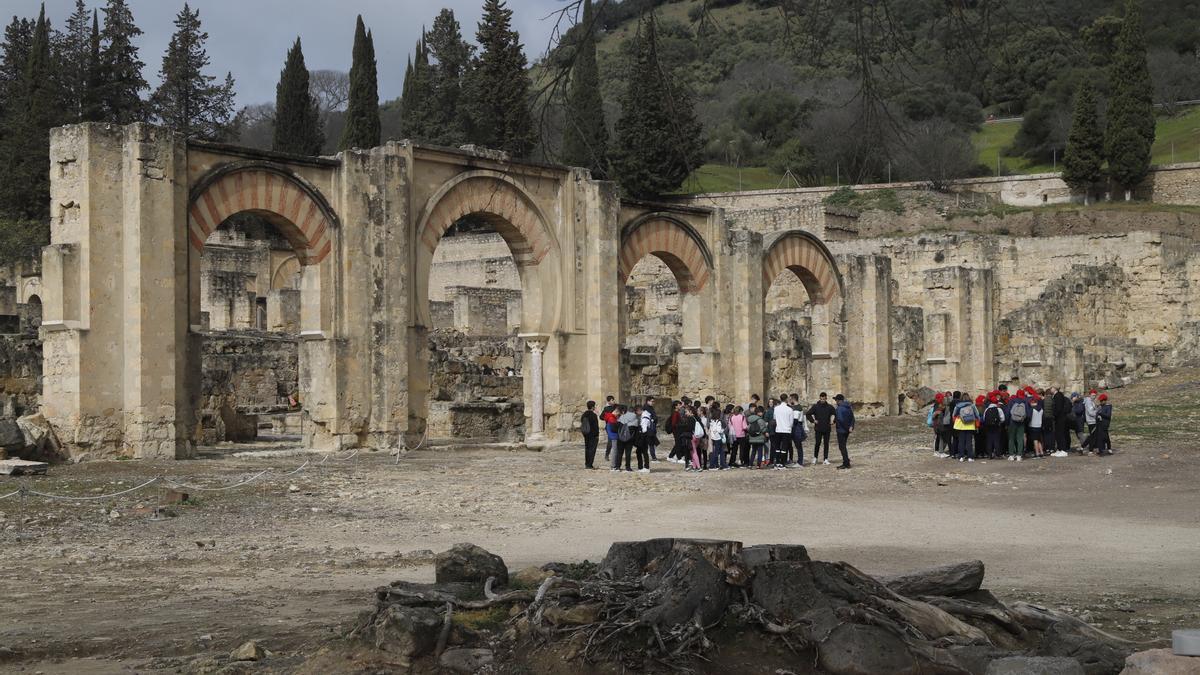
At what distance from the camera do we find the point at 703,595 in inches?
223

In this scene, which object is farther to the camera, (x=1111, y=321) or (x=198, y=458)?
(x=1111, y=321)

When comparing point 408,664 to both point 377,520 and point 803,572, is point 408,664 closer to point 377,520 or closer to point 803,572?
point 803,572

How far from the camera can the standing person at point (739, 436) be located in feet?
53.7

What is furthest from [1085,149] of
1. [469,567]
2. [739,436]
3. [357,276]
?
[469,567]

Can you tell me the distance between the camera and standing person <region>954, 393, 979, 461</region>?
16.5 metres

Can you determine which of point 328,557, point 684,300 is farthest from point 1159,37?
point 328,557

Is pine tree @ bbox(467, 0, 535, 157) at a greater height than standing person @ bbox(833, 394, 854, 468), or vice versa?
pine tree @ bbox(467, 0, 535, 157)

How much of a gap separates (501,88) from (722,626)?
2532mm

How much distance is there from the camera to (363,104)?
4341cm

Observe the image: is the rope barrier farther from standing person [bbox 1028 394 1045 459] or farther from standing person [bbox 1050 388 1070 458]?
standing person [bbox 1050 388 1070 458]

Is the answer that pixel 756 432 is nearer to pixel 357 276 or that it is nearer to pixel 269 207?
pixel 357 276

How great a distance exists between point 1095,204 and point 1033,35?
138ft

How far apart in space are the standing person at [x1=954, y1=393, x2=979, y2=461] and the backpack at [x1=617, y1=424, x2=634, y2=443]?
410 centimetres

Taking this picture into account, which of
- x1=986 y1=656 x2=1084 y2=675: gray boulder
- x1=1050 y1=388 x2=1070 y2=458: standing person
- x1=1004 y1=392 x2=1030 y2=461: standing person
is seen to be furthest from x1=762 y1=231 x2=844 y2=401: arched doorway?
x1=986 y1=656 x2=1084 y2=675: gray boulder
